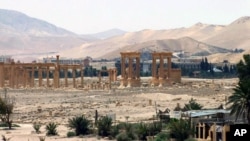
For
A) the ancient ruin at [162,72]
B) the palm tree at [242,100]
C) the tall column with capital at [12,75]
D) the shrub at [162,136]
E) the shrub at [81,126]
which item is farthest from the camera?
the tall column with capital at [12,75]

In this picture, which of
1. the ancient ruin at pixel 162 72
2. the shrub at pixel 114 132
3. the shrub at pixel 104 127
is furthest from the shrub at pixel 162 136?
the ancient ruin at pixel 162 72

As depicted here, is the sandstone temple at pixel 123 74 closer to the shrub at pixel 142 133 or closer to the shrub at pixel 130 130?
the shrub at pixel 130 130

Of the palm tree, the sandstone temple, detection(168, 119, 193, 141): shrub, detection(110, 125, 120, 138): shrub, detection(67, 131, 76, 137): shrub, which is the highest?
the sandstone temple

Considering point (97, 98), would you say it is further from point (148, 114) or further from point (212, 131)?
point (212, 131)

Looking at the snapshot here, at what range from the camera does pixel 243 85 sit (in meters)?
28.6

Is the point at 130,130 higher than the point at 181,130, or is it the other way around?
the point at 181,130

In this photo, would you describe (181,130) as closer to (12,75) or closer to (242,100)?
(242,100)

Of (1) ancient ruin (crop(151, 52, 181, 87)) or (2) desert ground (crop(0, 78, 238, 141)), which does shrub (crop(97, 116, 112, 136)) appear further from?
(1) ancient ruin (crop(151, 52, 181, 87))

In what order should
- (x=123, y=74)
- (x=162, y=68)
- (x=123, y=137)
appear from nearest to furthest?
1. (x=123, y=137)
2. (x=123, y=74)
3. (x=162, y=68)

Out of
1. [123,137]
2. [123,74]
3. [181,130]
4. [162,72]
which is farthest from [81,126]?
[162,72]

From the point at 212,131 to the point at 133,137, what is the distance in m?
7.60

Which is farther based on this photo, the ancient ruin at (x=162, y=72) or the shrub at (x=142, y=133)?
the ancient ruin at (x=162, y=72)

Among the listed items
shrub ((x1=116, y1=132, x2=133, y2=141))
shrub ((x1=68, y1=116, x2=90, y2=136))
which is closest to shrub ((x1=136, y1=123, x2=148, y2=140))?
shrub ((x1=116, y1=132, x2=133, y2=141))

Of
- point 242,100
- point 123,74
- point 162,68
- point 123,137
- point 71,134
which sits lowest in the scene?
point 71,134
